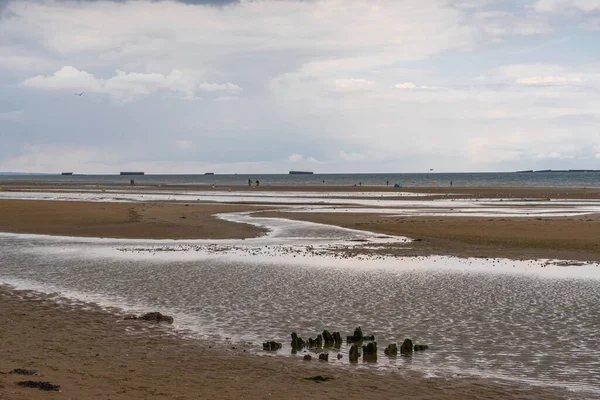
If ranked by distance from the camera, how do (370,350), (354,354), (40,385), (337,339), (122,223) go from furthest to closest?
(122,223)
(337,339)
(370,350)
(354,354)
(40,385)

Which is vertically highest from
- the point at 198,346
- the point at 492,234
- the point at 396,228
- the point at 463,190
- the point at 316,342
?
the point at 463,190

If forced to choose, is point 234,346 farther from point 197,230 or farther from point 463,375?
point 197,230

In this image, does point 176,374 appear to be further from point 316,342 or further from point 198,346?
point 316,342

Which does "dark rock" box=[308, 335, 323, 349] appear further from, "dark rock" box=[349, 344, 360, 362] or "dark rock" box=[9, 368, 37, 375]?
"dark rock" box=[9, 368, 37, 375]

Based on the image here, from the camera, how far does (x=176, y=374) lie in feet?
38.6

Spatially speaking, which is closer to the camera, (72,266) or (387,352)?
(387,352)

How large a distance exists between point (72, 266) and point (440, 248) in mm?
16071

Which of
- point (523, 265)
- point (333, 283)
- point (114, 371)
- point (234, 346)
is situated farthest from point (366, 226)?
point (114, 371)

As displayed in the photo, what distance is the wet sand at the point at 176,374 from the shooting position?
35.0 ft

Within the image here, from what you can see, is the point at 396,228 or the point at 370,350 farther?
the point at 396,228

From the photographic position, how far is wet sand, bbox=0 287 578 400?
1067 centimetres

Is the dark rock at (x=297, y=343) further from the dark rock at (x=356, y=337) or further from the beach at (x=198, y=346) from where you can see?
the dark rock at (x=356, y=337)

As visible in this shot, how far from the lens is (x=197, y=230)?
40344 millimetres

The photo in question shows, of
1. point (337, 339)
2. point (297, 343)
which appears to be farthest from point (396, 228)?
point (297, 343)
